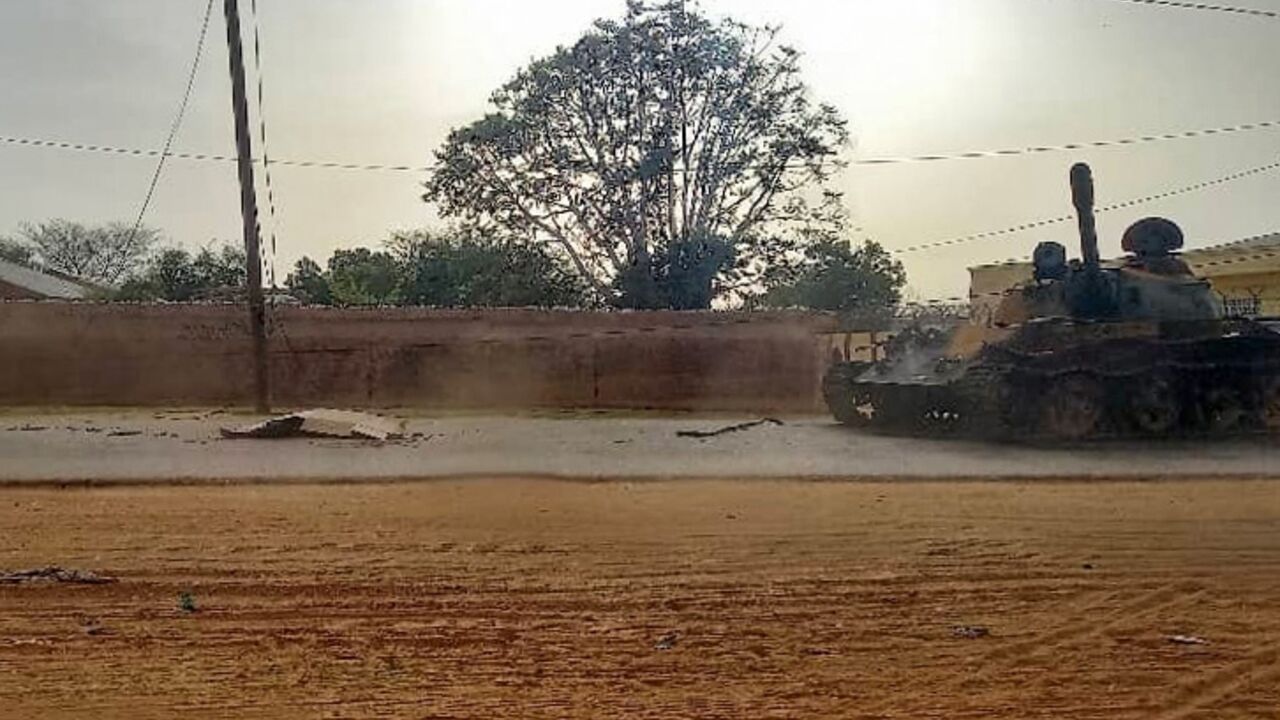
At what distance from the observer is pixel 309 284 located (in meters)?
43.9

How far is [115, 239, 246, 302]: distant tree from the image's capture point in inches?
1554

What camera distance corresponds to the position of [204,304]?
93.5ft

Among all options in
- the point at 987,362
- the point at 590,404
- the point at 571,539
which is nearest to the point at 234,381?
the point at 590,404

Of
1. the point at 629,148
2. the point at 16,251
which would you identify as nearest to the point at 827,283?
the point at 629,148

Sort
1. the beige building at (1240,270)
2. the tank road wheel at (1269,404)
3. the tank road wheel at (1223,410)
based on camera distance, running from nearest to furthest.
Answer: the tank road wheel at (1223,410)
the tank road wheel at (1269,404)
the beige building at (1240,270)

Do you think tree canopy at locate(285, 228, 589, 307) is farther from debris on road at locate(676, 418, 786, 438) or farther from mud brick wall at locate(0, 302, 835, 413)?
debris on road at locate(676, 418, 786, 438)

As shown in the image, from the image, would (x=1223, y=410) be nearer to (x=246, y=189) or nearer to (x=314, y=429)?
(x=314, y=429)

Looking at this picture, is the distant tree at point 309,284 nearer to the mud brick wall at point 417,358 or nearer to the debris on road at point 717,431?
the mud brick wall at point 417,358

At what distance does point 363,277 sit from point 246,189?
59.4 feet

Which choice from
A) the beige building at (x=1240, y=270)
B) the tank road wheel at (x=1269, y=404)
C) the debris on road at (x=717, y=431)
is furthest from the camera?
the beige building at (x=1240, y=270)

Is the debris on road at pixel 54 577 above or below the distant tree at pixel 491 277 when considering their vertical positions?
A: below

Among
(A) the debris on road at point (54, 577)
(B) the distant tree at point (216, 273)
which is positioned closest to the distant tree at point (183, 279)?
(B) the distant tree at point (216, 273)

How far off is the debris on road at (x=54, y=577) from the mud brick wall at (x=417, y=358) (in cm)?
1973

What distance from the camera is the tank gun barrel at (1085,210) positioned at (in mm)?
22188
